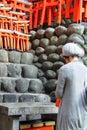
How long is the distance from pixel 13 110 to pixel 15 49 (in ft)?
9.31

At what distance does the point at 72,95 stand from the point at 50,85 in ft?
9.37

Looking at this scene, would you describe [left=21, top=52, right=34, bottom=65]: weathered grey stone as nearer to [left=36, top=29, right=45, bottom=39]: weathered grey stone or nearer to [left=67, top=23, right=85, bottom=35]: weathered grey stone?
[left=36, top=29, right=45, bottom=39]: weathered grey stone

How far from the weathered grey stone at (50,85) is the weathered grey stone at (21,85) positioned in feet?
1.45

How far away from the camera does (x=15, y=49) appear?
256 inches

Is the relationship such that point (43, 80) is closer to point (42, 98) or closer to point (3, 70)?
point (42, 98)

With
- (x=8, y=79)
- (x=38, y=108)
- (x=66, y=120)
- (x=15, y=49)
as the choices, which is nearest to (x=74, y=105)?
(x=66, y=120)

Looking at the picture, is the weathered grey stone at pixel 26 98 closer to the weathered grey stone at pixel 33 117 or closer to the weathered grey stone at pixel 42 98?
the weathered grey stone at pixel 42 98

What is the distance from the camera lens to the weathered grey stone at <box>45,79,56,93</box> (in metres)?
5.96

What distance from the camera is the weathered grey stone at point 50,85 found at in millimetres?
5961

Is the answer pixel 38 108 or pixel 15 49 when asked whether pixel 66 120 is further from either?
pixel 15 49

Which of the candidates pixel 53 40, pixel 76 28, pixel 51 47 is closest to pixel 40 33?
pixel 53 40

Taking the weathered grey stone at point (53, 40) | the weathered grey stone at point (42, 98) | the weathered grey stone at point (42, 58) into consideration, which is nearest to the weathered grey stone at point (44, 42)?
the weathered grey stone at point (53, 40)

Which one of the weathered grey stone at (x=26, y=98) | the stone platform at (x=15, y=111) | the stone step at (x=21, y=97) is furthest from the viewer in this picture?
the weathered grey stone at (x=26, y=98)

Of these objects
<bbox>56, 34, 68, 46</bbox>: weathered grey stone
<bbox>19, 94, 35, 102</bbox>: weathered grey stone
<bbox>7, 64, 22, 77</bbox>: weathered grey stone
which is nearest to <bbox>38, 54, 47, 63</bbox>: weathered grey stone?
<bbox>56, 34, 68, 46</bbox>: weathered grey stone
